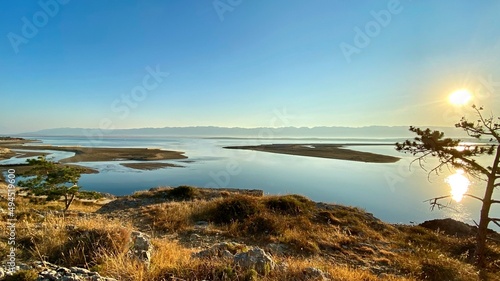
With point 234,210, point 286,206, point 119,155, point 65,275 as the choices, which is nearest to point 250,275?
point 65,275

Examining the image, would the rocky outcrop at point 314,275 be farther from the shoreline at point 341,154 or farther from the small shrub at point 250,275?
the shoreline at point 341,154

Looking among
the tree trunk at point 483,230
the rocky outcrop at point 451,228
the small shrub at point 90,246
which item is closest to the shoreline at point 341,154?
the rocky outcrop at point 451,228

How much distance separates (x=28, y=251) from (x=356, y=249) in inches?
384

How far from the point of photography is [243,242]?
988cm

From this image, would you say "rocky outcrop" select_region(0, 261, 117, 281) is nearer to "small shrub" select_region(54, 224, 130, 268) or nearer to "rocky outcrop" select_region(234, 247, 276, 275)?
"small shrub" select_region(54, 224, 130, 268)

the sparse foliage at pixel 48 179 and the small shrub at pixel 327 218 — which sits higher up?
the sparse foliage at pixel 48 179

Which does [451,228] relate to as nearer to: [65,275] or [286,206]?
[286,206]

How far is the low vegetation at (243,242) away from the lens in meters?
4.68

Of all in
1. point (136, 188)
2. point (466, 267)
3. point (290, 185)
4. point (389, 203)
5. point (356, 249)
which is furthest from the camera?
point (290, 185)

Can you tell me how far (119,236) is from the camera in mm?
5590

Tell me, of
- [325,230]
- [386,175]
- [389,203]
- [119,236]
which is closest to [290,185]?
[389,203]

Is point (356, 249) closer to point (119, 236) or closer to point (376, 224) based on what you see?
point (376, 224)

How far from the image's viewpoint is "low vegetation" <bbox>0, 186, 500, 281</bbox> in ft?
15.4

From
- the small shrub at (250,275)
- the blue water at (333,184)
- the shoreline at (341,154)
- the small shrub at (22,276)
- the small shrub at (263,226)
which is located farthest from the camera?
the shoreline at (341,154)
